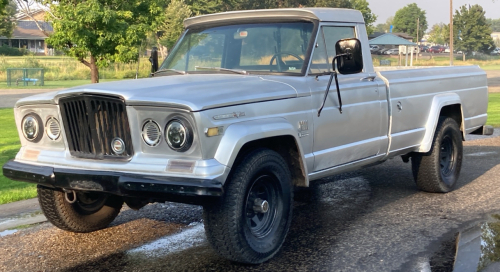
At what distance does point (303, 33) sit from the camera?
578 centimetres

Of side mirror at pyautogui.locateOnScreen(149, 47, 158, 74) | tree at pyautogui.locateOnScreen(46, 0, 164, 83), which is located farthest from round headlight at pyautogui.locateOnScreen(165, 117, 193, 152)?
tree at pyautogui.locateOnScreen(46, 0, 164, 83)

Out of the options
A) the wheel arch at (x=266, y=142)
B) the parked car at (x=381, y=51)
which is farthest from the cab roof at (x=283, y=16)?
the parked car at (x=381, y=51)

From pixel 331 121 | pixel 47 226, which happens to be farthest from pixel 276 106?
pixel 47 226

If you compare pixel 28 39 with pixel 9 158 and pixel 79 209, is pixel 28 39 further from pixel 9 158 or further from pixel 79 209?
pixel 79 209

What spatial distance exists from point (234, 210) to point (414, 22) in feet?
468

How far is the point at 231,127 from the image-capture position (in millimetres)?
4457

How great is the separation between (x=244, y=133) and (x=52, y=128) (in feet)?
5.53

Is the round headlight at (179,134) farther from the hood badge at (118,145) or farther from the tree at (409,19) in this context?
the tree at (409,19)

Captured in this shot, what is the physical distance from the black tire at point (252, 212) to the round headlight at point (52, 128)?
1.44 meters

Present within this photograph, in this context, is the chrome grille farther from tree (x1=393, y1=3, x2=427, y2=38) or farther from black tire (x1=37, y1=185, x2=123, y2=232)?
tree (x1=393, y1=3, x2=427, y2=38)

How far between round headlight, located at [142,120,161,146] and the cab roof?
6.58ft

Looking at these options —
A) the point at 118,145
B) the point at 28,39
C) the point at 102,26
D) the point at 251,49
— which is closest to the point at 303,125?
the point at 251,49

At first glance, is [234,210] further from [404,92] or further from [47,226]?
[404,92]

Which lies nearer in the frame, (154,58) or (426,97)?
(154,58)
